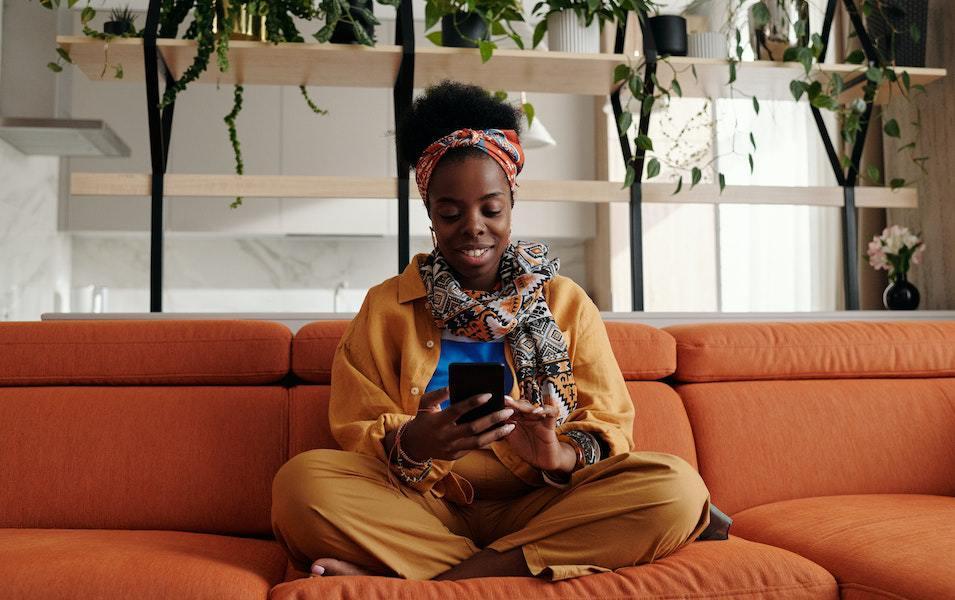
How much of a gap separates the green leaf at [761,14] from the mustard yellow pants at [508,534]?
1.63 metres

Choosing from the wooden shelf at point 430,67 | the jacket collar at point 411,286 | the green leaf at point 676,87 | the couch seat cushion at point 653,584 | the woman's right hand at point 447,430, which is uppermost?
the wooden shelf at point 430,67

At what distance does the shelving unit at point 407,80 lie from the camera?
229 centimetres

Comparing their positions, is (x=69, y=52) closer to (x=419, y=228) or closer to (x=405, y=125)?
(x=405, y=125)

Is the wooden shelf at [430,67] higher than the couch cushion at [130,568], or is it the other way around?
the wooden shelf at [430,67]

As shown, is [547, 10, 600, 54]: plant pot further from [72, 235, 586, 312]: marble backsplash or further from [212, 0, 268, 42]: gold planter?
[72, 235, 586, 312]: marble backsplash

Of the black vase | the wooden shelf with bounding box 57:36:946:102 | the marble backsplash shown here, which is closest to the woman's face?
the wooden shelf with bounding box 57:36:946:102

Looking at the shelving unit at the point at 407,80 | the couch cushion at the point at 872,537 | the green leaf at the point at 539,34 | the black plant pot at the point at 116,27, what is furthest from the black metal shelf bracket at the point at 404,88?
the couch cushion at the point at 872,537

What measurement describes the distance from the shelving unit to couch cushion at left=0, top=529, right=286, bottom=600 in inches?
36.1

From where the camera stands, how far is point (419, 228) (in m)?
4.19

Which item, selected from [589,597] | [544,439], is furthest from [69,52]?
[589,597]

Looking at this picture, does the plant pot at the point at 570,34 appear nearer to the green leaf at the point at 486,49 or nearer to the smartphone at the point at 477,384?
the green leaf at the point at 486,49

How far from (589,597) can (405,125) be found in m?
0.98

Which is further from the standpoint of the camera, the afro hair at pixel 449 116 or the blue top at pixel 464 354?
the afro hair at pixel 449 116

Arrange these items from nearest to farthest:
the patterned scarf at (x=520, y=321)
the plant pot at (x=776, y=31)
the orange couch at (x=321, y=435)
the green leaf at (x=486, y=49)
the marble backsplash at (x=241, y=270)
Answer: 1. the orange couch at (x=321, y=435)
2. the patterned scarf at (x=520, y=321)
3. the green leaf at (x=486, y=49)
4. the plant pot at (x=776, y=31)
5. the marble backsplash at (x=241, y=270)
